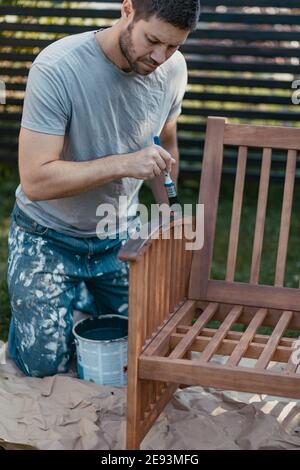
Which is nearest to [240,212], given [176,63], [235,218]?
[235,218]

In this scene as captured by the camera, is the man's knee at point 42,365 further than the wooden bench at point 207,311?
Yes

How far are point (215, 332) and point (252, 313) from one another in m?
0.20

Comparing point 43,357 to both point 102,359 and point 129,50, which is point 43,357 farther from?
point 129,50

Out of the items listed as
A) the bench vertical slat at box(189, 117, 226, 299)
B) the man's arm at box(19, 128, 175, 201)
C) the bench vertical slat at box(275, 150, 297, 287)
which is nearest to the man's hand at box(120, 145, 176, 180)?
the man's arm at box(19, 128, 175, 201)

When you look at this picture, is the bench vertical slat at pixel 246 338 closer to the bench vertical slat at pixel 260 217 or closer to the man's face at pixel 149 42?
the bench vertical slat at pixel 260 217

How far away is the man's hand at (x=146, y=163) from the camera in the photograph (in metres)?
2.52

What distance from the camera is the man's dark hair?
2.44m

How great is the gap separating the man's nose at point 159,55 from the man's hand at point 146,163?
0.25 m

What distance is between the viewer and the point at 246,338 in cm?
254

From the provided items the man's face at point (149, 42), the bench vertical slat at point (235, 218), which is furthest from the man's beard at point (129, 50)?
the bench vertical slat at point (235, 218)

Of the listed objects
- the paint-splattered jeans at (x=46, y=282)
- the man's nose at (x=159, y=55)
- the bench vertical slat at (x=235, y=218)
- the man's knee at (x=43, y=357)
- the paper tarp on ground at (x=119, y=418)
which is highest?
the man's nose at (x=159, y=55)

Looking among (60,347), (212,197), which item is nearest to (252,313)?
(212,197)

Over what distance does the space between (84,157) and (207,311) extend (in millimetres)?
627
